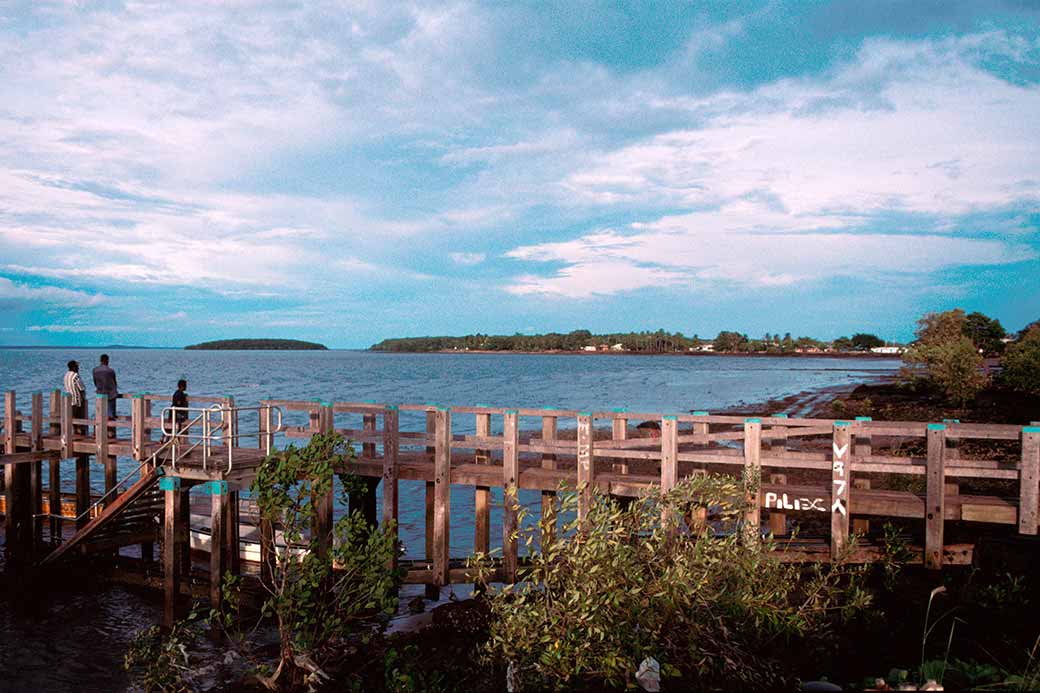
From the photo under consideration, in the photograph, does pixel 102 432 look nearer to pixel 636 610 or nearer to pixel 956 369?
pixel 636 610

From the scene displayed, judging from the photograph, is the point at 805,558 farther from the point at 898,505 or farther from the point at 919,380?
the point at 919,380

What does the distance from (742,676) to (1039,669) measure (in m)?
2.20

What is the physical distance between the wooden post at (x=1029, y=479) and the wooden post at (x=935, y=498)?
0.89m

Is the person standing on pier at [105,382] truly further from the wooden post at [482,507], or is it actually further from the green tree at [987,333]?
the green tree at [987,333]

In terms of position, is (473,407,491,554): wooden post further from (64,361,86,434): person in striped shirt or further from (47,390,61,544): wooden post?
(47,390,61,544): wooden post

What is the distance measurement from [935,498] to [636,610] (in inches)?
230

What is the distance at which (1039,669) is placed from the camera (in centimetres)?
532

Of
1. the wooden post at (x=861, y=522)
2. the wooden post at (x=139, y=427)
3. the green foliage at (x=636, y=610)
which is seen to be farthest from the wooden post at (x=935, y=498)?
the wooden post at (x=139, y=427)

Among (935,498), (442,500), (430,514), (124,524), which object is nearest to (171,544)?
(124,524)

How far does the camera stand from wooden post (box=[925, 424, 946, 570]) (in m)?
9.45

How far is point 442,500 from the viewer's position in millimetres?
12539

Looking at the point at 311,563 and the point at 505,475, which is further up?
the point at 505,475

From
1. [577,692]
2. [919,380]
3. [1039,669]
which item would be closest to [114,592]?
[577,692]

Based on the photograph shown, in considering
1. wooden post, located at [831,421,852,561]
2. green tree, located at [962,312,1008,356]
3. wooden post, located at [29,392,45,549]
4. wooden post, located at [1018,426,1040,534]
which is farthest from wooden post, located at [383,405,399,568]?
green tree, located at [962,312,1008,356]
